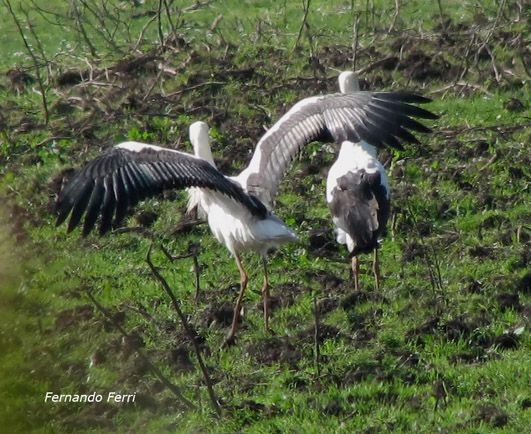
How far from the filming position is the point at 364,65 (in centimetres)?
1173

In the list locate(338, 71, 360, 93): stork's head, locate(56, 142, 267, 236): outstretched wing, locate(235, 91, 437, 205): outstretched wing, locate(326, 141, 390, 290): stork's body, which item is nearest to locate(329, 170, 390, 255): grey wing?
locate(326, 141, 390, 290): stork's body

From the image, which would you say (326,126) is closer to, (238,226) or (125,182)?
(238,226)

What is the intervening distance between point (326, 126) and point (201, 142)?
0.93 metres

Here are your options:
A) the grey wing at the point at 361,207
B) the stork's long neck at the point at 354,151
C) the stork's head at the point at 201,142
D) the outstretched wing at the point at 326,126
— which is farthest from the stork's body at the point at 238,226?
the stork's long neck at the point at 354,151

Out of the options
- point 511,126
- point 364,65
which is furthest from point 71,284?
point 364,65

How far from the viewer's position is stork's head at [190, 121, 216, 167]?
7.82m

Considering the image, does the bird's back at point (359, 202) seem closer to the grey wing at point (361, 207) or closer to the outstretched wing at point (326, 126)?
the grey wing at point (361, 207)

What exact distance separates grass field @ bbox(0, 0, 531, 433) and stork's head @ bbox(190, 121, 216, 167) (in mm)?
717

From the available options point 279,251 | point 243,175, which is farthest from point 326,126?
point 279,251

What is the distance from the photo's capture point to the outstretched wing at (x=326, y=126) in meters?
7.03

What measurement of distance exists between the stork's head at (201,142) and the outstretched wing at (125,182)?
795 mm

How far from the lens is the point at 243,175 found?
7.71 meters

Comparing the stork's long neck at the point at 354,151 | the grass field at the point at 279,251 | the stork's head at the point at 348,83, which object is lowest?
the grass field at the point at 279,251

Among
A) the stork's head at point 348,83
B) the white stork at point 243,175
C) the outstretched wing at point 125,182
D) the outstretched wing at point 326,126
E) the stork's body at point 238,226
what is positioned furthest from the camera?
the stork's head at point 348,83
